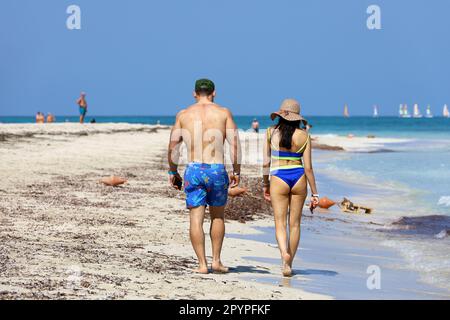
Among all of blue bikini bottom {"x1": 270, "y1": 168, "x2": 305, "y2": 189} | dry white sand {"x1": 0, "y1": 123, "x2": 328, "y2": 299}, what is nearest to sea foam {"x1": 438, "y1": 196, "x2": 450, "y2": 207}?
dry white sand {"x1": 0, "y1": 123, "x2": 328, "y2": 299}

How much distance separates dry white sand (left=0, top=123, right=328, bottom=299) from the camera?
21.4ft

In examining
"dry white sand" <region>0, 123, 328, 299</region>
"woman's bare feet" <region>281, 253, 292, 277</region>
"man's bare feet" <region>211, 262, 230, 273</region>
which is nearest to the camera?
"dry white sand" <region>0, 123, 328, 299</region>

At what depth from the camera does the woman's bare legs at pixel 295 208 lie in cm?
797

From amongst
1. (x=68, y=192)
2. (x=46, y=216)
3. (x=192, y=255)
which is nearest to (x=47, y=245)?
(x=192, y=255)

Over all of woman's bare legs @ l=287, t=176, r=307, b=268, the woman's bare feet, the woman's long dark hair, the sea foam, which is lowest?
the sea foam

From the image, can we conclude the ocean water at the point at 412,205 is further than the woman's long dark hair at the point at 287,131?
Yes

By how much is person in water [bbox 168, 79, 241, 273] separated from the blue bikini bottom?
470mm

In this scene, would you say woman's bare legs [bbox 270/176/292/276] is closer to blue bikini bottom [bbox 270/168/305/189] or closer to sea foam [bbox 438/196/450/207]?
blue bikini bottom [bbox 270/168/305/189]

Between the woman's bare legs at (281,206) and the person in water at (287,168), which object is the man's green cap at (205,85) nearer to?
the person in water at (287,168)

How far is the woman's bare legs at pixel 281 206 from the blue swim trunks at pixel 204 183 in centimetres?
64

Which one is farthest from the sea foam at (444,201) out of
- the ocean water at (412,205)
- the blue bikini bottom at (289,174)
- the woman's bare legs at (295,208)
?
the blue bikini bottom at (289,174)

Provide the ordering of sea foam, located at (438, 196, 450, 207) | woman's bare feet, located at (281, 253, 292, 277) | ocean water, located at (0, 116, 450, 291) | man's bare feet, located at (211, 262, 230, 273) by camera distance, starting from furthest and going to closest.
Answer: sea foam, located at (438, 196, 450, 207) < ocean water, located at (0, 116, 450, 291) < woman's bare feet, located at (281, 253, 292, 277) < man's bare feet, located at (211, 262, 230, 273)

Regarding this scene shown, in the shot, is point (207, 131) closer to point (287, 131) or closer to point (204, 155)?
point (204, 155)

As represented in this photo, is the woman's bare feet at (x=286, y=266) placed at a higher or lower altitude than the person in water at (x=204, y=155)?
lower
